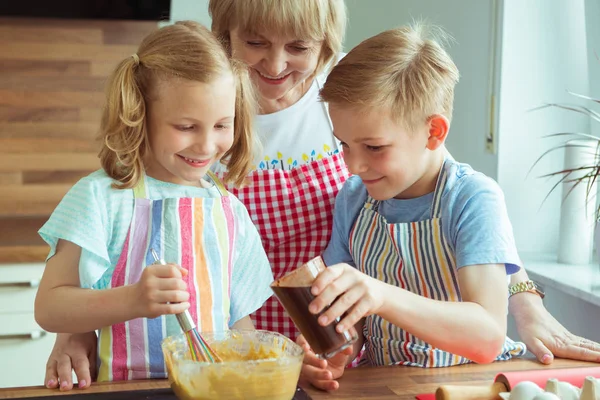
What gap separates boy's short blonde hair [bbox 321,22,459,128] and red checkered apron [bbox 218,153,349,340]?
326 millimetres

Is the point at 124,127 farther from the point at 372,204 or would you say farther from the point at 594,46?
the point at 594,46

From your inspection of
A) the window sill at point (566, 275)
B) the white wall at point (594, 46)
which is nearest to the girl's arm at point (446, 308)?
the window sill at point (566, 275)

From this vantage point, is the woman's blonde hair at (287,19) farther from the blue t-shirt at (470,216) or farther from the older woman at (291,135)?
the blue t-shirt at (470,216)

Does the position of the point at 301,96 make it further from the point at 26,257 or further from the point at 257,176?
the point at 26,257

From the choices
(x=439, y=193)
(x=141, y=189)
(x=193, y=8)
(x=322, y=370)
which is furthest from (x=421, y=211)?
(x=193, y=8)

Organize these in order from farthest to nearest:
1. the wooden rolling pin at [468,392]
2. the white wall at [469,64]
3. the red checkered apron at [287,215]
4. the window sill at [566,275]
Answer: the white wall at [469,64], the window sill at [566,275], the red checkered apron at [287,215], the wooden rolling pin at [468,392]

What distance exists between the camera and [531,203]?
8.80ft

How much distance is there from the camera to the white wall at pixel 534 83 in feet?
8.61

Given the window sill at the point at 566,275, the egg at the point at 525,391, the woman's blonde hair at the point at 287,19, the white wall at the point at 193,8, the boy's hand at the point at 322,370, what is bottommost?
the window sill at the point at 566,275

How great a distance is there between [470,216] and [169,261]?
1.62 feet

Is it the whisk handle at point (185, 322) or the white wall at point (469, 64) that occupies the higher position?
the white wall at point (469, 64)

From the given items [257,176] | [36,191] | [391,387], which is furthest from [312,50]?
[36,191]

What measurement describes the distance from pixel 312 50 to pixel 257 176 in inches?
10.8

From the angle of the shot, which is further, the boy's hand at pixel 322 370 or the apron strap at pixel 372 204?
the apron strap at pixel 372 204
